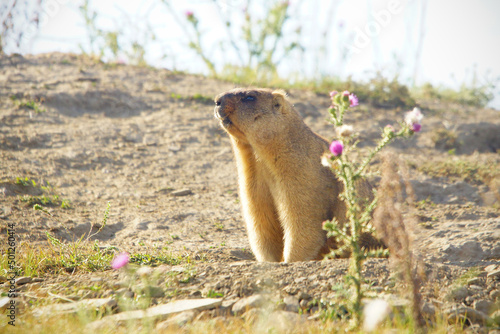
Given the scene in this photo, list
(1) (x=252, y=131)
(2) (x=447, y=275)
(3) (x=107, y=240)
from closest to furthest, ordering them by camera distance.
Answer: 1. (2) (x=447, y=275)
2. (1) (x=252, y=131)
3. (3) (x=107, y=240)

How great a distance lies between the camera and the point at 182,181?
698 centimetres

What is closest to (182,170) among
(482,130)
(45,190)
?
(45,190)

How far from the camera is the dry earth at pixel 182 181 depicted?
3713 millimetres

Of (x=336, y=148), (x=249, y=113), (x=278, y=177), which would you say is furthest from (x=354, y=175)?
(x=249, y=113)

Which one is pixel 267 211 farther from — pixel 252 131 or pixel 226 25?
pixel 226 25

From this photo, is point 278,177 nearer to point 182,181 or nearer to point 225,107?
point 225,107

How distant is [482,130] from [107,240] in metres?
6.83

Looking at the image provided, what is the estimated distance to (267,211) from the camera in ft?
16.4

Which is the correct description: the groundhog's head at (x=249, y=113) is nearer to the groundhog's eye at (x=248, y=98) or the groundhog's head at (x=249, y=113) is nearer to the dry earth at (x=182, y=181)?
the groundhog's eye at (x=248, y=98)

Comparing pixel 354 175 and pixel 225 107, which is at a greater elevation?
pixel 225 107

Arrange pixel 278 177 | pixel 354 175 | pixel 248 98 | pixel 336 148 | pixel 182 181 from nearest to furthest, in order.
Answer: pixel 336 148 < pixel 354 175 < pixel 278 177 < pixel 248 98 < pixel 182 181

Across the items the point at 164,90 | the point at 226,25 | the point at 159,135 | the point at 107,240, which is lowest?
the point at 107,240

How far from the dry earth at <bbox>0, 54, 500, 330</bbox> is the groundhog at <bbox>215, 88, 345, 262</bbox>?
0.45 metres

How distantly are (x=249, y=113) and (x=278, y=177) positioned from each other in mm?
702
